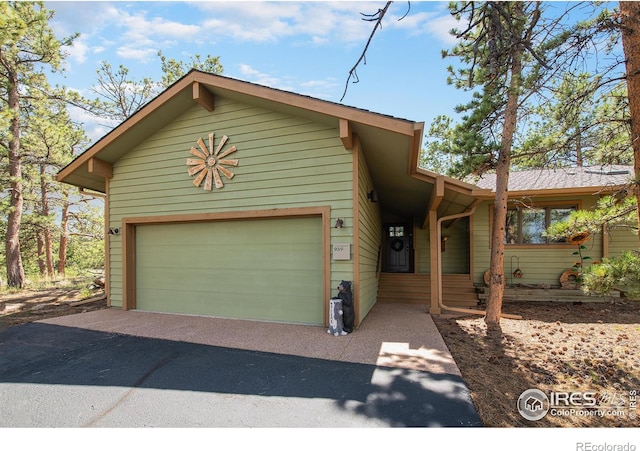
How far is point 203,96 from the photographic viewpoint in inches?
218

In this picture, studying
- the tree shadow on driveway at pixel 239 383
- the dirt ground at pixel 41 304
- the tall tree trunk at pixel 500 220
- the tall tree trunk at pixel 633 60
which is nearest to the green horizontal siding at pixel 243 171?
the dirt ground at pixel 41 304

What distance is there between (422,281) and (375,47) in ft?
20.9

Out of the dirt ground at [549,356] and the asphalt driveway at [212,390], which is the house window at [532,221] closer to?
the dirt ground at [549,356]

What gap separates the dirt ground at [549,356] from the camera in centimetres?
248

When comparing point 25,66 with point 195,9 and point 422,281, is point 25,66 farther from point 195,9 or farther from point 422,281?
point 422,281

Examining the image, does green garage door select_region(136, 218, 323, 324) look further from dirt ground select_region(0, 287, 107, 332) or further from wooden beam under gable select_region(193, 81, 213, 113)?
wooden beam under gable select_region(193, 81, 213, 113)

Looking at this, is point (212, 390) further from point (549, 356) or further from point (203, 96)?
point (203, 96)

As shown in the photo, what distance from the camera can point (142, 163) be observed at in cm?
638

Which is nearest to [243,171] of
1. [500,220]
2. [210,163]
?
[210,163]

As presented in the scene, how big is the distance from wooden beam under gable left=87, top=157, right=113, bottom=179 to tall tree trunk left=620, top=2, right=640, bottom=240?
8309 mm

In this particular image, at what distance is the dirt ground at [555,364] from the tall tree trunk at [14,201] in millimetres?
12981

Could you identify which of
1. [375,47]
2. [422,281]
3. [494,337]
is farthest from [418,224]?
[375,47]

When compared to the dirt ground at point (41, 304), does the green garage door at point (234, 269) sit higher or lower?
higher
